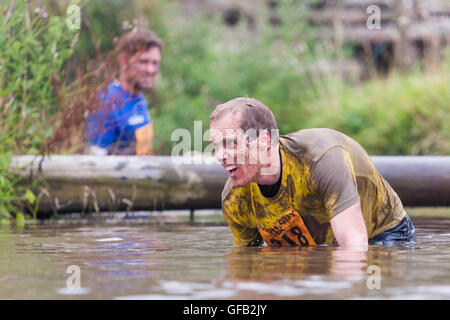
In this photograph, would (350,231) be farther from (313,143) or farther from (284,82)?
(284,82)

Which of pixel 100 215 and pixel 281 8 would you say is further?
pixel 281 8

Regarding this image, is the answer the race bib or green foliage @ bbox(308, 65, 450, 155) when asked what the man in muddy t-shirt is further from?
green foliage @ bbox(308, 65, 450, 155)

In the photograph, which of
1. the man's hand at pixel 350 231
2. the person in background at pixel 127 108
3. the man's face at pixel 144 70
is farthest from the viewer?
the man's face at pixel 144 70

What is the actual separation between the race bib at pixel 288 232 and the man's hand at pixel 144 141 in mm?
3508

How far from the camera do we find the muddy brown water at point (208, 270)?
3.19 metres

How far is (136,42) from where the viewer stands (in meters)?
8.23

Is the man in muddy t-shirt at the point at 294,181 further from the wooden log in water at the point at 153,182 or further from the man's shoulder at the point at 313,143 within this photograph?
the wooden log in water at the point at 153,182

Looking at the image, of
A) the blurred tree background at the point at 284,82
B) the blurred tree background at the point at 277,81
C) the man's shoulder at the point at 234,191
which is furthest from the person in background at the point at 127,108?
the man's shoulder at the point at 234,191

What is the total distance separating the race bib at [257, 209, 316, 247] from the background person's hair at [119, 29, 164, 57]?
11.1 feet

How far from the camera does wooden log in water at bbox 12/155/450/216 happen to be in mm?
7152

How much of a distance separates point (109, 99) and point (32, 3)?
3.86 feet
